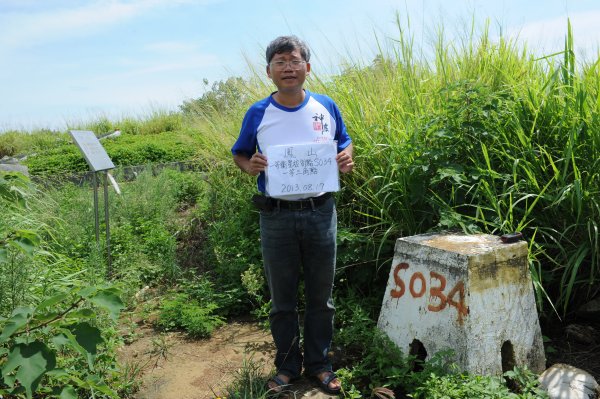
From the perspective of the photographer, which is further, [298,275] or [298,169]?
[298,275]

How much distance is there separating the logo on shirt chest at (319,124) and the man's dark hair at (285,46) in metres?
0.31

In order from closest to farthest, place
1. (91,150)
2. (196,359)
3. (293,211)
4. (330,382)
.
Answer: (293,211)
(330,382)
(196,359)
(91,150)

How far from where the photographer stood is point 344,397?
3.30 m

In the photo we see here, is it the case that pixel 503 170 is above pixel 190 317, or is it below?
above

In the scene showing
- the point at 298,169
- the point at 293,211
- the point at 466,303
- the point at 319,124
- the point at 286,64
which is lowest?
the point at 466,303

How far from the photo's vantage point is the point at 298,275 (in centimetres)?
335

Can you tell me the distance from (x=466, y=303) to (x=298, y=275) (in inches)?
35.7

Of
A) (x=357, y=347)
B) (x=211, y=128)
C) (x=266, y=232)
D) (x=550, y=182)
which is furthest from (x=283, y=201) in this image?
(x=211, y=128)

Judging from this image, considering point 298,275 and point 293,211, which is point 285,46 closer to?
point 293,211

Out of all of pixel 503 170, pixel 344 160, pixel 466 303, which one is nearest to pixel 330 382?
pixel 466 303

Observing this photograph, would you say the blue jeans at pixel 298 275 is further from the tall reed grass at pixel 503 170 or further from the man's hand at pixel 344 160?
the tall reed grass at pixel 503 170

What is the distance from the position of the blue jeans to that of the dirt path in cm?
18

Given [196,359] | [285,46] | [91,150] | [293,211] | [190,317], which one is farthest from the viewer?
[91,150]

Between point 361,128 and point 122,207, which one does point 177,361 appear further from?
point 122,207
